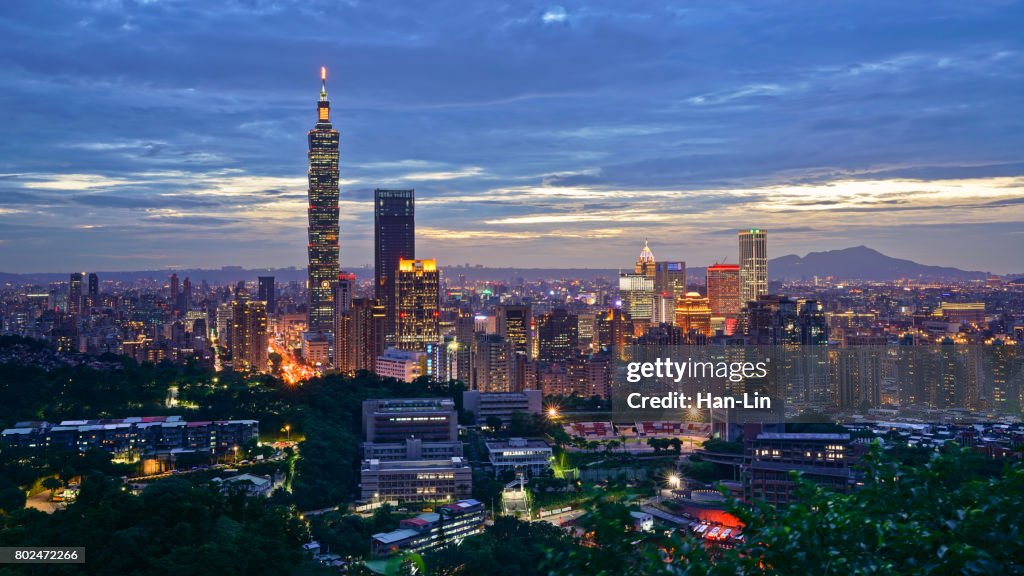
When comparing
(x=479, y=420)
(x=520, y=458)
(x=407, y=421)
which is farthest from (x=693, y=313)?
(x=520, y=458)

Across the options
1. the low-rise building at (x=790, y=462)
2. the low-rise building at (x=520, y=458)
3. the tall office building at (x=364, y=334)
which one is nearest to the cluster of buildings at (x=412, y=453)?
the low-rise building at (x=520, y=458)

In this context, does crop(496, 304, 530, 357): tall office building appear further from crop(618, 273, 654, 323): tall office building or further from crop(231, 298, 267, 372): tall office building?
crop(618, 273, 654, 323): tall office building

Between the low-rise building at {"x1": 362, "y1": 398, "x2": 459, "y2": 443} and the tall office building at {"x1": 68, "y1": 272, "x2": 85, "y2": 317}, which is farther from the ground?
the tall office building at {"x1": 68, "y1": 272, "x2": 85, "y2": 317}

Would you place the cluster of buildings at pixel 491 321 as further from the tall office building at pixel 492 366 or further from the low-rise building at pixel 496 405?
the low-rise building at pixel 496 405

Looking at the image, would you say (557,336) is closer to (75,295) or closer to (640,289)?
(640,289)

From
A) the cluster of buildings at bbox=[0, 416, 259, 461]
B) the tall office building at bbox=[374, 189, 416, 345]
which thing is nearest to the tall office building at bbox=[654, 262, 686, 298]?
the tall office building at bbox=[374, 189, 416, 345]
